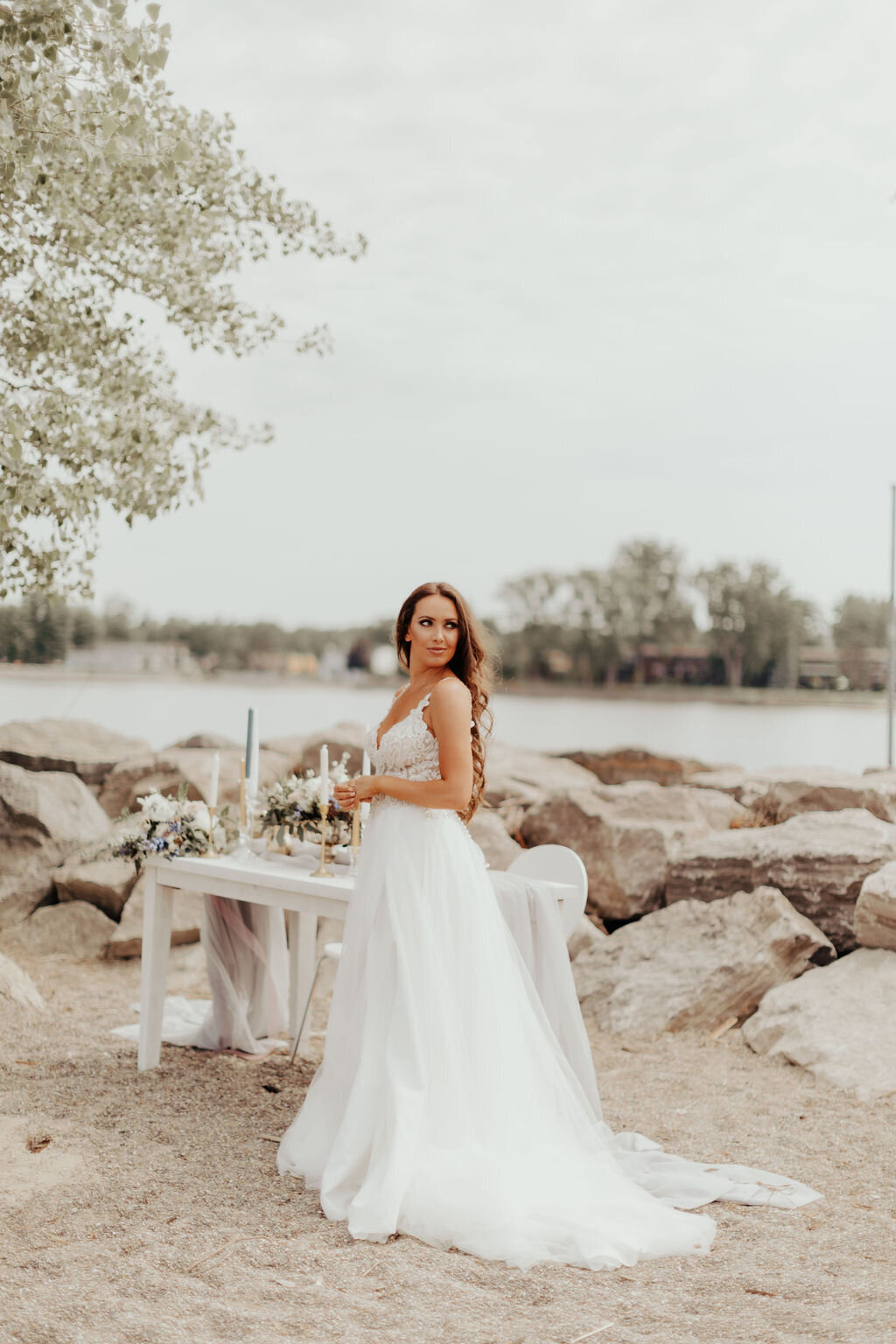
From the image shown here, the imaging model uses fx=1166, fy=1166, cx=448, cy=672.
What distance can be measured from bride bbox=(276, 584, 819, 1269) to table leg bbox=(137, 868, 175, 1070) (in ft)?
4.21

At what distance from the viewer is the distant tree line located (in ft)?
33.4

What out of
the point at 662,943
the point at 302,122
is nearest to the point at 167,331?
the point at 302,122

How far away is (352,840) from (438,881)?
42.8 inches

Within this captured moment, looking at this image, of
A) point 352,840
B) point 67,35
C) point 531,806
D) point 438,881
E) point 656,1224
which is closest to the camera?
point 656,1224

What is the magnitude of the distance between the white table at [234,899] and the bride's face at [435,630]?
97 centimetres

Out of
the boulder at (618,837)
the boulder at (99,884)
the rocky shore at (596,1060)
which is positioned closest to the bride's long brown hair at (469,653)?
the rocky shore at (596,1060)

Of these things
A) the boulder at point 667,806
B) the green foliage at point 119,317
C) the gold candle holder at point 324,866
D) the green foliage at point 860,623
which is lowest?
the boulder at point 667,806

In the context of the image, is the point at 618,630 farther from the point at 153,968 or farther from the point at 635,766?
the point at 153,968

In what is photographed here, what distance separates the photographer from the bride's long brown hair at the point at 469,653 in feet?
11.9

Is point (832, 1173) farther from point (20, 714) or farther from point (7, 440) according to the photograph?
point (20, 714)

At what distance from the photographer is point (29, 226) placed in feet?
19.7

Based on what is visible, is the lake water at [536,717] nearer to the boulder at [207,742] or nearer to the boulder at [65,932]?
the boulder at [207,742]

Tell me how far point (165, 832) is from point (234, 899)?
→ 40 centimetres

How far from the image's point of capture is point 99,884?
7297 millimetres
